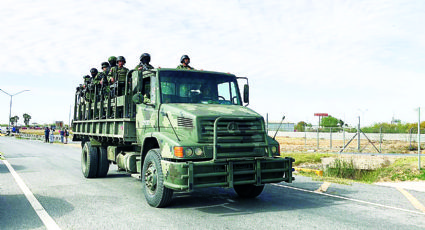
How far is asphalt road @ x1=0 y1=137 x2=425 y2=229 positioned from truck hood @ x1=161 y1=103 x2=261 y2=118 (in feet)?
5.45

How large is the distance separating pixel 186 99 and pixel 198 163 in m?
1.78

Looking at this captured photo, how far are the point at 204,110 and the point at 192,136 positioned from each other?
1.98ft

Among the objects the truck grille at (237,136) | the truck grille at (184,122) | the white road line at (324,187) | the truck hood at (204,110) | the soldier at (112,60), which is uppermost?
the soldier at (112,60)

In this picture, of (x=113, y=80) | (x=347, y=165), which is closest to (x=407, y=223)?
(x=113, y=80)

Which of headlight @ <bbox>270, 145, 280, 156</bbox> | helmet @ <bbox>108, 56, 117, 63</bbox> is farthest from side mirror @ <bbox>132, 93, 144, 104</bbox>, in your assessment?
helmet @ <bbox>108, 56, 117, 63</bbox>

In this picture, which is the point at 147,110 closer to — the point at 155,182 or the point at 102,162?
the point at 155,182

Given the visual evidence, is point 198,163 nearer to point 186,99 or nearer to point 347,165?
point 186,99

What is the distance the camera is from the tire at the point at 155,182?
6.13 m

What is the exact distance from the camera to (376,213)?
6.00m

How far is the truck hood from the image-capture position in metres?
6.25

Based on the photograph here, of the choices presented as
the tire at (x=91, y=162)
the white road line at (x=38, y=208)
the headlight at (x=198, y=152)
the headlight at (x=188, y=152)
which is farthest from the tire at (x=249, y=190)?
the tire at (x=91, y=162)

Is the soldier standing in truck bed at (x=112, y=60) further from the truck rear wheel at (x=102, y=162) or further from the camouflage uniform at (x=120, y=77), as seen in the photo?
the truck rear wheel at (x=102, y=162)

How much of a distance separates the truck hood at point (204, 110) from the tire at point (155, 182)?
816 millimetres

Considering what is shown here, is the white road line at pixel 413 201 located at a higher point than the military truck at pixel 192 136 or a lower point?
lower
